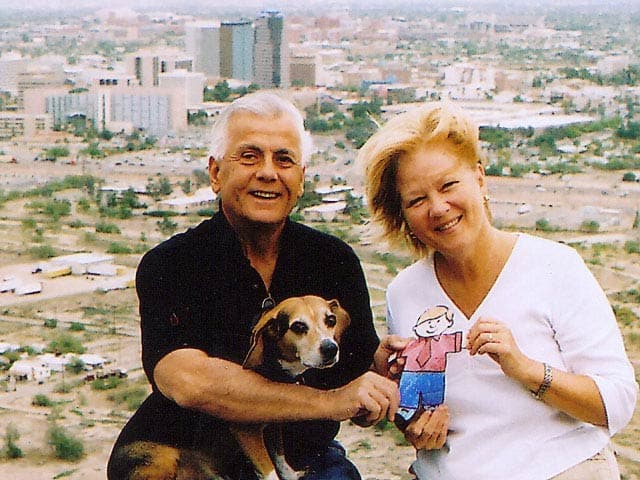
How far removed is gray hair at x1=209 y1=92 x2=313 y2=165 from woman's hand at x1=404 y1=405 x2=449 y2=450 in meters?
0.36

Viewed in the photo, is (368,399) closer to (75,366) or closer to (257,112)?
(257,112)

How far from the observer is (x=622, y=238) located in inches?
428

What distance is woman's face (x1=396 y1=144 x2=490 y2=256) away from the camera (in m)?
1.20

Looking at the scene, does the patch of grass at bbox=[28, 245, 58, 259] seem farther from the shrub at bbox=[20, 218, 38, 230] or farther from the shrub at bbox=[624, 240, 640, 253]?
the shrub at bbox=[624, 240, 640, 253]

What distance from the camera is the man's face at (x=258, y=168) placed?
1208mm

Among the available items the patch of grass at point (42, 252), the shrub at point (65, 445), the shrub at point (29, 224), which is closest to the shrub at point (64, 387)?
the shrub at point (65, 445)

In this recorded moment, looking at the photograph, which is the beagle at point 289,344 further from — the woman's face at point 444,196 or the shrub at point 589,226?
the shrub at point 589,226

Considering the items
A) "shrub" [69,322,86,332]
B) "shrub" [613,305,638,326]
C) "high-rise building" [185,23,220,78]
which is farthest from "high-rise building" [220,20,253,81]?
"shrub" [613,305,638,326]

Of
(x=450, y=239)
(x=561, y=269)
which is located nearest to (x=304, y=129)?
(x=450, y=239)

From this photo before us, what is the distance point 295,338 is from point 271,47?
37.0 ft

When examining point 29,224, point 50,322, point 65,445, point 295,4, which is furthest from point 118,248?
point 65,445

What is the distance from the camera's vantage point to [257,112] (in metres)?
1.21

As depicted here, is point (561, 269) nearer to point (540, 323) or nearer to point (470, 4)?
point (540, 323)

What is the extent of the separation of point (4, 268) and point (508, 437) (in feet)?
32.6
